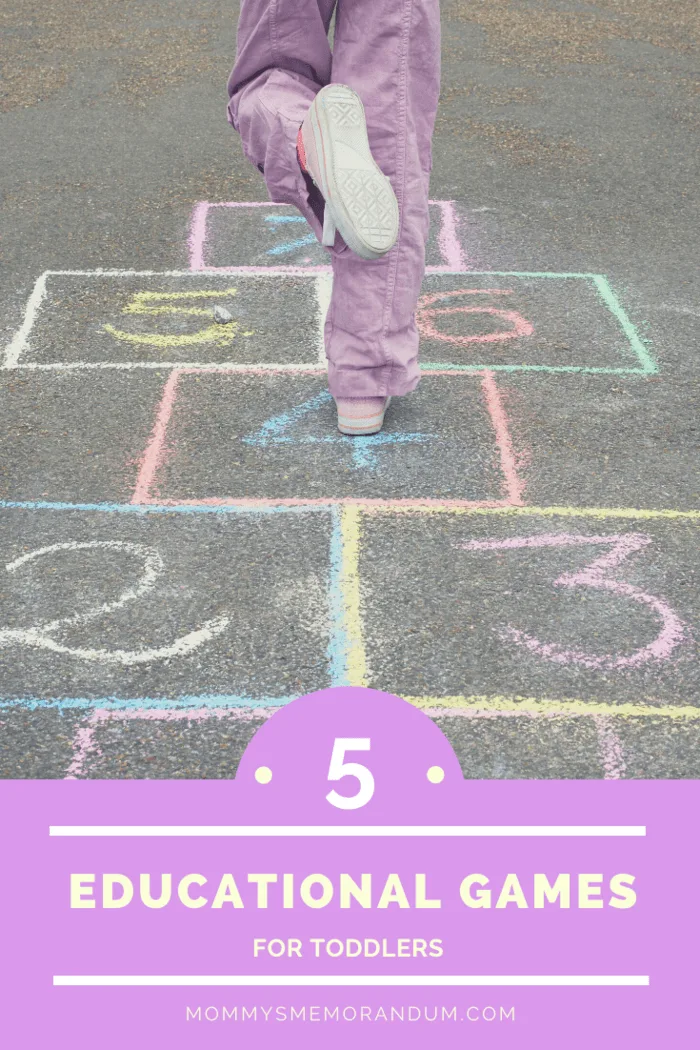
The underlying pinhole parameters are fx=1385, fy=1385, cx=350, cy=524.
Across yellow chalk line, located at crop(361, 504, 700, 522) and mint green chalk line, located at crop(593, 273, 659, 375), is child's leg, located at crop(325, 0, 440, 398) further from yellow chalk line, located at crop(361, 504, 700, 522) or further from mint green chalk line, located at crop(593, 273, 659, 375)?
mint green chalk line, located at crop(593, 273, 659, 375)

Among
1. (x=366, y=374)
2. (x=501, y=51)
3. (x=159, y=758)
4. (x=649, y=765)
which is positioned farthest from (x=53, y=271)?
(x=501, y=51)

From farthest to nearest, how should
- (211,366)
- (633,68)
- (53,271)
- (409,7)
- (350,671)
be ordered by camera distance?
(633,68) → (53,271) → (211,366) → (409,7) → (350,671)

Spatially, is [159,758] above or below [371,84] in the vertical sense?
below

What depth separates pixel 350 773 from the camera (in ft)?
6.51

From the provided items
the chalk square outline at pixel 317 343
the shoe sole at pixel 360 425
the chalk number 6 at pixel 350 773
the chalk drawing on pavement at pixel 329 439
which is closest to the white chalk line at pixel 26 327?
the chalk square outline at pixel 317 343

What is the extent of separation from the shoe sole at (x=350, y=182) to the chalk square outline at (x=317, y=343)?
94cm

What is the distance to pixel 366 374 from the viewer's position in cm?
352

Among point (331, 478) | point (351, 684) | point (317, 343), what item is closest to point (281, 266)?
point (317, 343)

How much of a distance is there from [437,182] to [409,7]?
8.74ft

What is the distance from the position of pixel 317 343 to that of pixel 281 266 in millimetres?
730

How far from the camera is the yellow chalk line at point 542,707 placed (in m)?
2.57

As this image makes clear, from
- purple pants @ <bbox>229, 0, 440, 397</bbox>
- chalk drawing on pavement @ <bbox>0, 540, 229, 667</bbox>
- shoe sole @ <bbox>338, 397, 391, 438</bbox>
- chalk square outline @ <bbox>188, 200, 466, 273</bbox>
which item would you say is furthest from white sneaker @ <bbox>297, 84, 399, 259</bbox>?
chalk square outline @ <bbox>188, 200, 466, 273</bbox>

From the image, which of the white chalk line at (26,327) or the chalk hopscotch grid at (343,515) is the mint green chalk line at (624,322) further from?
the white chalk line at (26,327)

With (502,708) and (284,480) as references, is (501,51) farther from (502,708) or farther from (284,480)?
(502,708)
